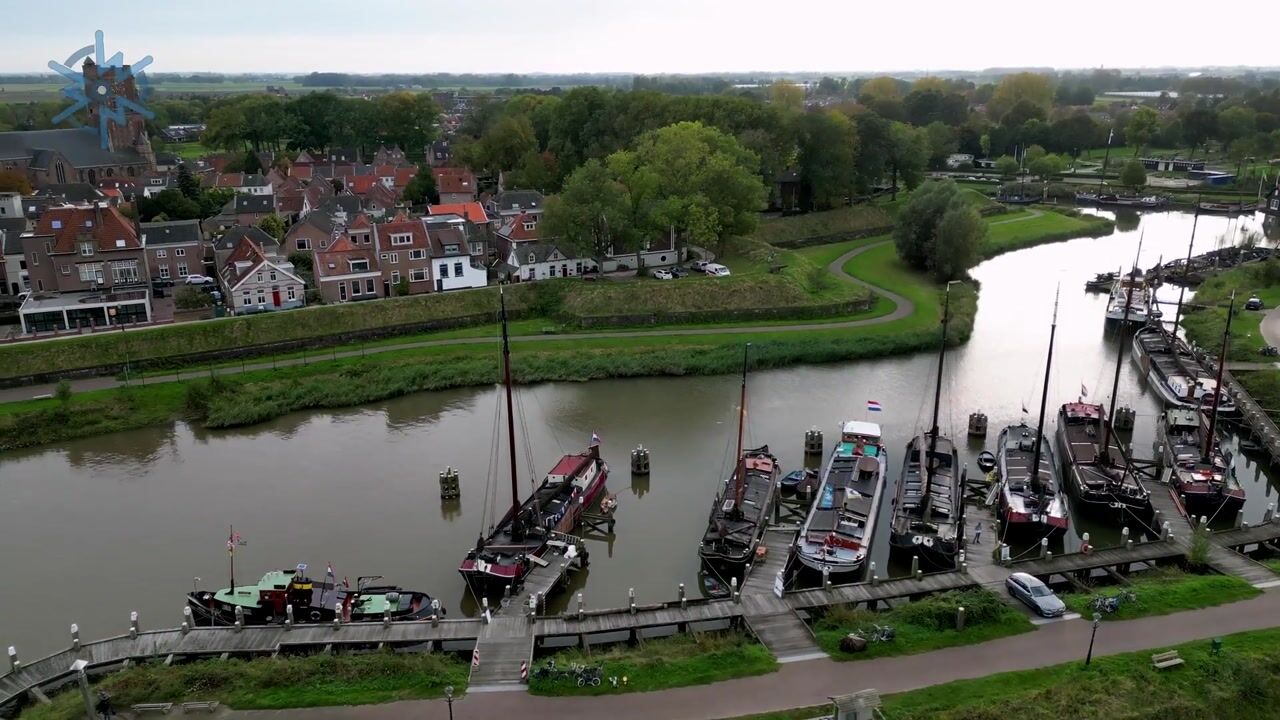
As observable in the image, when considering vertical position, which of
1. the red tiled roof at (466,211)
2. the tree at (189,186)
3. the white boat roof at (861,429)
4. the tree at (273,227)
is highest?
the tree at (189,186)

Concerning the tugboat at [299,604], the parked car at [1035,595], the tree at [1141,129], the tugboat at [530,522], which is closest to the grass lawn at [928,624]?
the parked car at [1035,595]

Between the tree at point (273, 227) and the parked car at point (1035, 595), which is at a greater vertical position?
the tree at point (273, 227)

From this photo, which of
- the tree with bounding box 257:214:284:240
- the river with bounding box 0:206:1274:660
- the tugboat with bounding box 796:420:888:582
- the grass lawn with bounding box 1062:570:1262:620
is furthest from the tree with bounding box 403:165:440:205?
the grass lawn with bounding box 1062:570:1262:620

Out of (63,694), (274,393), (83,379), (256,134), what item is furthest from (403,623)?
(256,134)

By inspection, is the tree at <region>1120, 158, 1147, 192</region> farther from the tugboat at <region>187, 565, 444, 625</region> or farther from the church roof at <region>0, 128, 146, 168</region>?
the church roof at <region>0, 128, 146, 168</region>

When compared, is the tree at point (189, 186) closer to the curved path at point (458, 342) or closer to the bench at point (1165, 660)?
the curved path at point (458, 342)

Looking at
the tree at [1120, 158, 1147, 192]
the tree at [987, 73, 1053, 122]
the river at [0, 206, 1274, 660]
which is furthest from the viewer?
the tree at [987, 73, 1053, 122]
